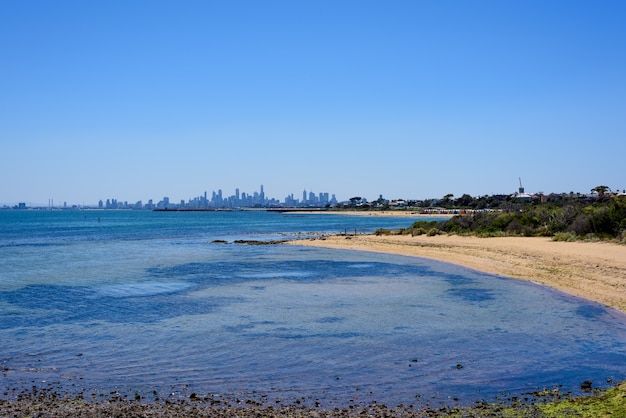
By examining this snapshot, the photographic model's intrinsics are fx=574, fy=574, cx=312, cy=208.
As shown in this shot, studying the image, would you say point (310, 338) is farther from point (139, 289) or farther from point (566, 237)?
point (566, 237)

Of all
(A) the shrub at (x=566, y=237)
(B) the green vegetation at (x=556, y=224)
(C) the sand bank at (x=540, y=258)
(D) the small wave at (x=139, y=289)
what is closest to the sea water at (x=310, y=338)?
(D) the small wave at (x=139, y=289)

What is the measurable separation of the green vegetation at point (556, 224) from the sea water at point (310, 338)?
1520 centimetres

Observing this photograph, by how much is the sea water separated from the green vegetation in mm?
15204

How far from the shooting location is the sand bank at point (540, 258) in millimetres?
23148

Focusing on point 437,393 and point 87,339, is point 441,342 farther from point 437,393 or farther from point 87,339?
point 87,339

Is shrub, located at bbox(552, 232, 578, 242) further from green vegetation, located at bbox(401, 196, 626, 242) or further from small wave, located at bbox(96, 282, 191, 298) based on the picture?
small wave, located at bbox(96, 282, 191, 298)

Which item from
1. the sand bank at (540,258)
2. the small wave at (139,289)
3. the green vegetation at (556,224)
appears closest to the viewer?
the sand bank at (540,258)

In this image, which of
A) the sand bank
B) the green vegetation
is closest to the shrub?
the green vegetation

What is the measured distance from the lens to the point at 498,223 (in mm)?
54312

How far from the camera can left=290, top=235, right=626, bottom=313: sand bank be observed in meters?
23.1

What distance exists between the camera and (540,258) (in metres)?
33.1

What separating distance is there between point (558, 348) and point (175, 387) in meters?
9.27

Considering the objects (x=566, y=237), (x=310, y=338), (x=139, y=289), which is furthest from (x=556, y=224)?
(x=310, y=338)

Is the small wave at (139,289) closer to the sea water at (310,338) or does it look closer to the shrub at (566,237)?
the sea water at (310,338)
